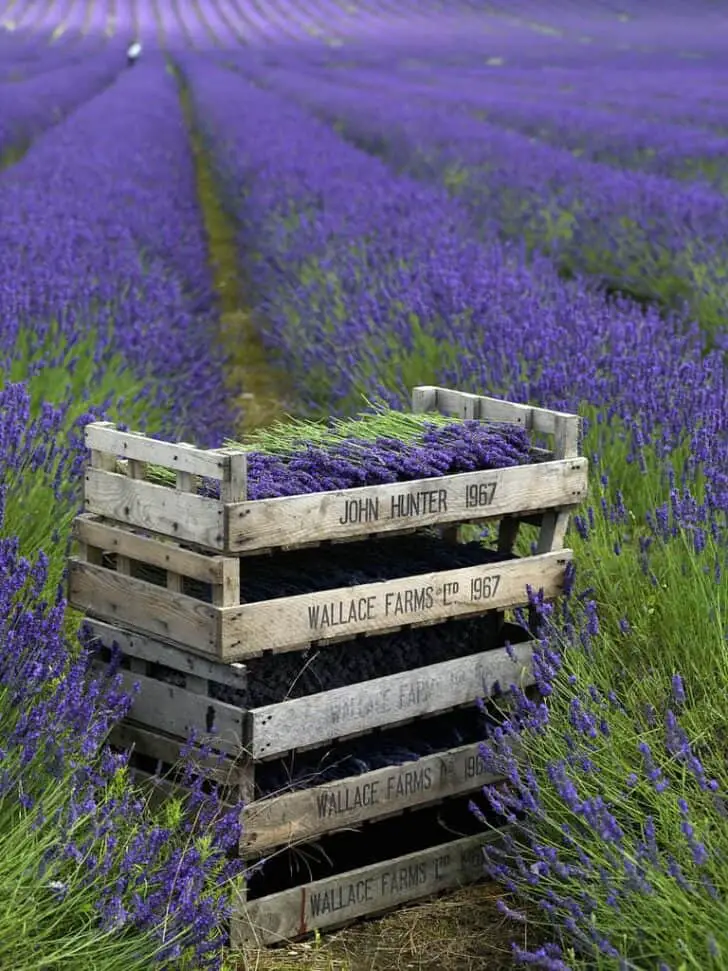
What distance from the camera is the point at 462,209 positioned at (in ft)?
30.1

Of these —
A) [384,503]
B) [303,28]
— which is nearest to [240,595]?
[384,503]

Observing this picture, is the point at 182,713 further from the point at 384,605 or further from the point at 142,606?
the point at 384,605

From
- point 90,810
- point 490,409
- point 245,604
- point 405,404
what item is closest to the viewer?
point 90,810

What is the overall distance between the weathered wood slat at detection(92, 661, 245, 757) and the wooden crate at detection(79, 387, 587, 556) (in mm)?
281

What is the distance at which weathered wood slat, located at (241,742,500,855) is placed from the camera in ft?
8.50

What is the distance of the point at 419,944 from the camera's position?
2.71 meters

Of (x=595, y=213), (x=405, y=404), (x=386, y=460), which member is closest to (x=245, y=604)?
(x=386, y=460)

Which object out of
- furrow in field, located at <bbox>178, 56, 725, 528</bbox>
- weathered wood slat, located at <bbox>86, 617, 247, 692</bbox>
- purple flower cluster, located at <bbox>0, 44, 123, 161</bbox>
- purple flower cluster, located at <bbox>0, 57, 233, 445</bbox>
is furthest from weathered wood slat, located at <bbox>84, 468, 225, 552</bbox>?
purple flower cluster, located at <bbox>0, 44, 123, 161</bbox>

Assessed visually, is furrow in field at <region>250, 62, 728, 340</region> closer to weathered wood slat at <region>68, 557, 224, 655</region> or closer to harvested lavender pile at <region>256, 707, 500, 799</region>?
harvested lavender pile at <region>256, 707, 500, 799</region>

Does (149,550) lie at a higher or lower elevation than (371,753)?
higher

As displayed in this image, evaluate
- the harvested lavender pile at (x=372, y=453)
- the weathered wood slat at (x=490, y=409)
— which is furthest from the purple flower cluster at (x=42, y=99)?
the harvested lavender pile at (x=372, y=453)

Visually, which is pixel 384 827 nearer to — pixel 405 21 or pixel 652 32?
pixel 652 32

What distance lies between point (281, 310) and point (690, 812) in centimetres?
546

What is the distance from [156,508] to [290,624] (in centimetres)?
33
